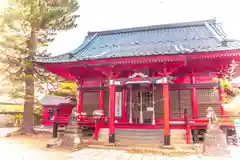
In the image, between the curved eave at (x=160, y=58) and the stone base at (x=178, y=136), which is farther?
the stone base at (x=178, y=136)

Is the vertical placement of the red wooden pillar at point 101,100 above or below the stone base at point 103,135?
above

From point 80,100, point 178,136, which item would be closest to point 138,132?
point 178,136

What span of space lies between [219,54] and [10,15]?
331 inches

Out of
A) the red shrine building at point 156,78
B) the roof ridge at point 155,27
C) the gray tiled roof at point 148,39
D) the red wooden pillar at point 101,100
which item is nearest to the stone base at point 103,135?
the red shrine building at point 156,78

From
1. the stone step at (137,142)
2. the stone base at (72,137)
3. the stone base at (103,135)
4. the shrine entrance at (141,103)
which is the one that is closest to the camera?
the stone base at (72,137)

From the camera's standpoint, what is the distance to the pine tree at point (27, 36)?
7.88 metres

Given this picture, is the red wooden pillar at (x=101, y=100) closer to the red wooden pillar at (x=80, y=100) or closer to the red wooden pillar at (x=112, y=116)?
the red wooden pillar at (x=80, y=100)

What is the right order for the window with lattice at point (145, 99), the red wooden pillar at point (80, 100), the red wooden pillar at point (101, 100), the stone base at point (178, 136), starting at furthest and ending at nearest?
the red wooden pillar at point (80, 100), the red wooden pillar at point (101, 100), the window with lattice at point (145, 99), the stone base at point (178, 136)

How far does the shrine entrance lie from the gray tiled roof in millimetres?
1773

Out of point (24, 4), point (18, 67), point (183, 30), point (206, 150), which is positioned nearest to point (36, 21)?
point (24, 4)

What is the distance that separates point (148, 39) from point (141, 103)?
3520mm

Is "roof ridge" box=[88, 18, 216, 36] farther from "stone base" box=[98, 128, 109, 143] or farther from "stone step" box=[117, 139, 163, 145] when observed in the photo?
"stone step" box=[117, 139, 163, 145]

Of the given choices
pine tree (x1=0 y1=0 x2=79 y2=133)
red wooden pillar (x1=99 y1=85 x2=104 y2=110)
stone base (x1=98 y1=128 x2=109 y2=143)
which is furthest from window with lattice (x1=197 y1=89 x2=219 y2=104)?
pine tree (x1=0 y1=0 x2=79 y2=133)

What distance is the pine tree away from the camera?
788 cm
